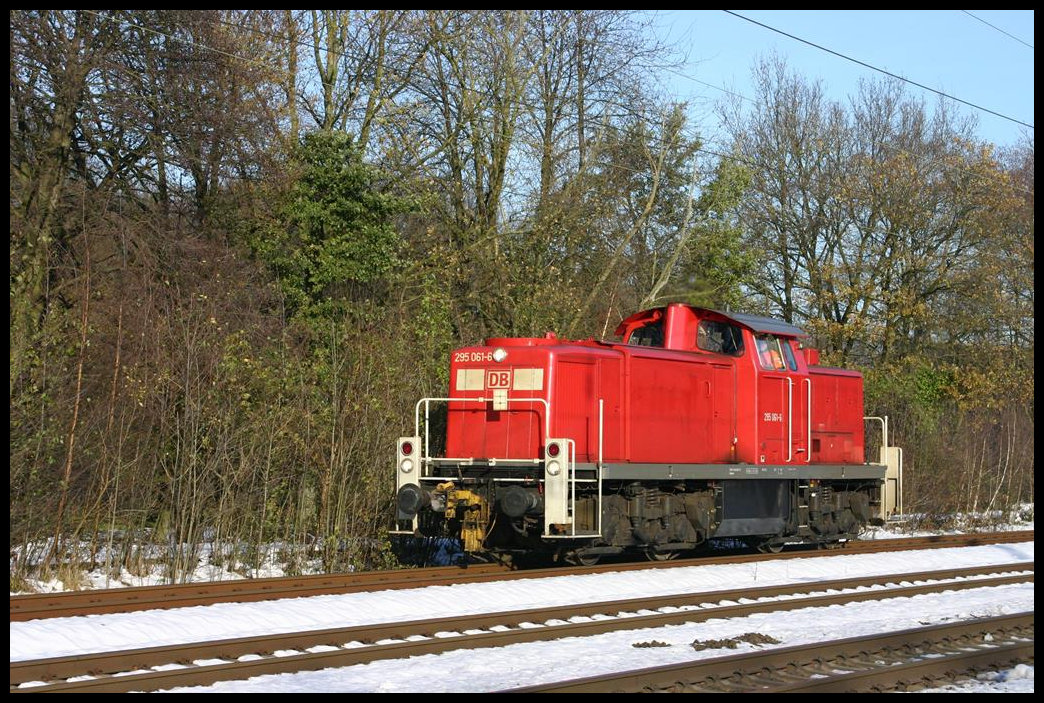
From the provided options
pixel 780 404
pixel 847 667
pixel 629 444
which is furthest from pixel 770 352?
pixel 847 667

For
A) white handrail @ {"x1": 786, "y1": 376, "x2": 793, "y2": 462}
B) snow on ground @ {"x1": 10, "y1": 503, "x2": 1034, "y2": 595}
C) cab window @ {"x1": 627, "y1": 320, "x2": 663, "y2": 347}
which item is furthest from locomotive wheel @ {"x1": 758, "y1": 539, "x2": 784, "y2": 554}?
snow on ground @ {"x1": 10, "y1": 503, "x2": 1034, "y2": 595}

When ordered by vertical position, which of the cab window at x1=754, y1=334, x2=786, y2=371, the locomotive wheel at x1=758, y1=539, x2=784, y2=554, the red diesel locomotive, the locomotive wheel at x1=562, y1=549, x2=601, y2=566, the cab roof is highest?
the cab roof

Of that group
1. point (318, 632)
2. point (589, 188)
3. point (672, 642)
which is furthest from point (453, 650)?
point (589, 188)

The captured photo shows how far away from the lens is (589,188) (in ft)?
88.7

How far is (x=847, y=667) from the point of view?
902cm

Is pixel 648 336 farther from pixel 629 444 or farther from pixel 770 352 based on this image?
pixel 629 444

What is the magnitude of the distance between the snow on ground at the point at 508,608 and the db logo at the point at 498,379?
259cm

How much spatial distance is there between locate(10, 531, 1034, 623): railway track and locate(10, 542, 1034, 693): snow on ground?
27 centimetres

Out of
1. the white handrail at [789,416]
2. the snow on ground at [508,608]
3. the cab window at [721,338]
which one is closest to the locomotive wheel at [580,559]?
the snow on ground at [508,608]

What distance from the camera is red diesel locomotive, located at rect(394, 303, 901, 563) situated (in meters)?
14.4

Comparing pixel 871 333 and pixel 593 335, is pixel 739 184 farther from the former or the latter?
pixel 593 335

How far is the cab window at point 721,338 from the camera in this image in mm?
16703

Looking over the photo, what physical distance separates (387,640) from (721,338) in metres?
8.45

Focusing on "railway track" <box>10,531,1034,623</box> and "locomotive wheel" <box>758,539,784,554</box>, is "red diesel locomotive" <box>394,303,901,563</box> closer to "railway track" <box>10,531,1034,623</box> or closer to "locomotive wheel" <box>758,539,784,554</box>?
"locomotive wheel" <box>758,539,784,554</box>
